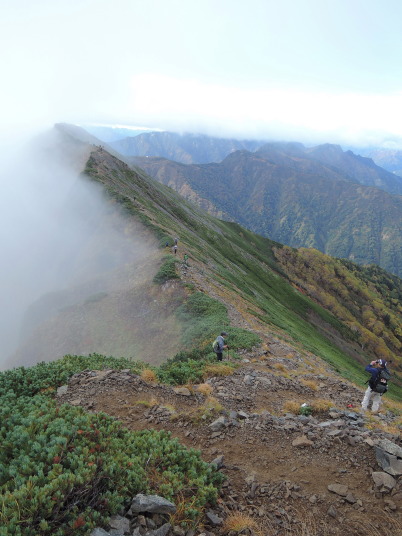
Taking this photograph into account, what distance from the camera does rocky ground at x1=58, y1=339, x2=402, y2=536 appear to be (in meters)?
7.07

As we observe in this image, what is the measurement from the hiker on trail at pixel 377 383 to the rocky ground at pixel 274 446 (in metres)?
0.79

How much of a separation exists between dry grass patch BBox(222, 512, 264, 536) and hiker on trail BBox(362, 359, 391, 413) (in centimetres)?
1005

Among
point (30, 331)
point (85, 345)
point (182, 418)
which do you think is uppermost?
point (182, 418)

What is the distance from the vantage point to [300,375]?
1850cm

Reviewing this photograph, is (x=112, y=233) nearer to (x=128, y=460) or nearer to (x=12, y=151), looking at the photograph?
(x=128, y=460)

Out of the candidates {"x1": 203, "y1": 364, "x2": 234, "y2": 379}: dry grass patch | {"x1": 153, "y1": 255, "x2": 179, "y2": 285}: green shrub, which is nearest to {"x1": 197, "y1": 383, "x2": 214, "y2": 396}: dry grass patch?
{"x1": 203, "y1": 364, "x2": 234, "y2": 379}: dry grass patch

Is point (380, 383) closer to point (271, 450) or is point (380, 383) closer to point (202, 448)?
point (271, 450)

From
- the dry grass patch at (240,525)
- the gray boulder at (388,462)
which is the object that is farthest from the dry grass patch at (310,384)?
the dry grass patch at (240,525)

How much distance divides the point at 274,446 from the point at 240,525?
3.25 m

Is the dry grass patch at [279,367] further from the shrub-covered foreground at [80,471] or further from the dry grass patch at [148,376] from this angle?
the shrub-covered foreground at [80,471]

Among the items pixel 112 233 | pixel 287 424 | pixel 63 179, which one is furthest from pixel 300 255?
pixel 287 424

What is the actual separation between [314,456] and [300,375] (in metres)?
9.72

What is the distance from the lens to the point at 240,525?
6.60m

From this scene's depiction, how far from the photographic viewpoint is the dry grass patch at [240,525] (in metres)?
6.55
